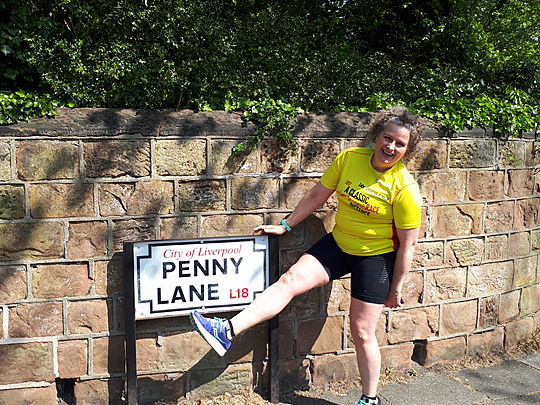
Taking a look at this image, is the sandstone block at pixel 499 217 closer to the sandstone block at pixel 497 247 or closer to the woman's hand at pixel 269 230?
the sandstone block at pixel 497 247

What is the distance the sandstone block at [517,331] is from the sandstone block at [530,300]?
80mm

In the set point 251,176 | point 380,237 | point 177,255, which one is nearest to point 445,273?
point 380,237

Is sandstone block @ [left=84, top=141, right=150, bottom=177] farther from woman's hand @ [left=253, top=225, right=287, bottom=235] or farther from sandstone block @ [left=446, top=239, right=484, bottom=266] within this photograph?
sandstone block @ [left=446, top=239, right=484, bottom=266]

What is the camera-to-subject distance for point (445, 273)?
164 inches

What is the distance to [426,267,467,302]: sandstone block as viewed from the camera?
4137mm

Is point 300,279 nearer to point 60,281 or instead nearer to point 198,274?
point 198,274

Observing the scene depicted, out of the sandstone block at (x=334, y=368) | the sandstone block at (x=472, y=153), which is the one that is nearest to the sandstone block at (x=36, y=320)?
the sandstone block at (x=334, y=368)

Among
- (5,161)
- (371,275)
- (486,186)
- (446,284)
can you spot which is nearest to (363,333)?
(371,275)

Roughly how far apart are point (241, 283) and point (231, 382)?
0.71 meters

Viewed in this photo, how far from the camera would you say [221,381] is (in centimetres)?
362

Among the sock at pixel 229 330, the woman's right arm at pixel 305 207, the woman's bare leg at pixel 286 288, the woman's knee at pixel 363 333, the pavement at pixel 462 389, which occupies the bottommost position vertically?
the pavement at pixel 462 389

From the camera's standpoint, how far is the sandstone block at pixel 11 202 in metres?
3.09

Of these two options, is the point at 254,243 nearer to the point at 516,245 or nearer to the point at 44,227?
the point at 44,227

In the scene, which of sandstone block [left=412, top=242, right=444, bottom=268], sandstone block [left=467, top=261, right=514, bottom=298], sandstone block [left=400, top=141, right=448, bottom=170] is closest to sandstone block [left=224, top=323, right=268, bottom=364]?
sandstone block [left=412, top=242, right=444, bottom=268]
